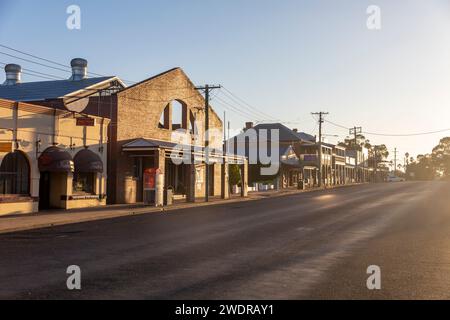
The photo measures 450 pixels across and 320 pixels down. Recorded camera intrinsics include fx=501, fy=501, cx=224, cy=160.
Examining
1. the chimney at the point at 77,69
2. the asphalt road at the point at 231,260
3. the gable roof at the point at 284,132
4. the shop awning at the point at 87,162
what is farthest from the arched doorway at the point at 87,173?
the gable roof at the point at 284,132

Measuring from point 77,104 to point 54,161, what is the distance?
883 cm

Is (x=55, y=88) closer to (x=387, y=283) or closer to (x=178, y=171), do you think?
(x=178, y=171)

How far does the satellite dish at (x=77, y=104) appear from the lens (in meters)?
31.4

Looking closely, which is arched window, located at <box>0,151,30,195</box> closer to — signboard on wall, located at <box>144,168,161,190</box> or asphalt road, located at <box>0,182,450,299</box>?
asphalt road, located at <box>0,182,450,299</box>

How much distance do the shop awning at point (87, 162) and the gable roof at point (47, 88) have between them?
6934 mm

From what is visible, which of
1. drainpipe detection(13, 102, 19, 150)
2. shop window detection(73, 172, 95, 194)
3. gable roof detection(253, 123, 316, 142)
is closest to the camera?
drainpipe detection(13, 102, 19, 150)

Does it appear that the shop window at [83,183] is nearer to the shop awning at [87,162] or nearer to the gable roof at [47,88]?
the shop awning at [87,162]

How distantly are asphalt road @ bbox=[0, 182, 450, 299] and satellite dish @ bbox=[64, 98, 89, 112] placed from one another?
1454cm

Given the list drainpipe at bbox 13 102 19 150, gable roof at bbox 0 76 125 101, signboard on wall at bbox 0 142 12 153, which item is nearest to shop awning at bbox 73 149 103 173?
drainpipe at bbox 13 102 19 150

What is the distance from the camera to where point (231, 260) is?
10.7 meters

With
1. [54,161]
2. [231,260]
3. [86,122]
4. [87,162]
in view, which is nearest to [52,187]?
[87,162]

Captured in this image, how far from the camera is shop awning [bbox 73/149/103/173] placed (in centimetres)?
A: 2681

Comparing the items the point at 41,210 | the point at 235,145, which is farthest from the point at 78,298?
the point at 235,145
